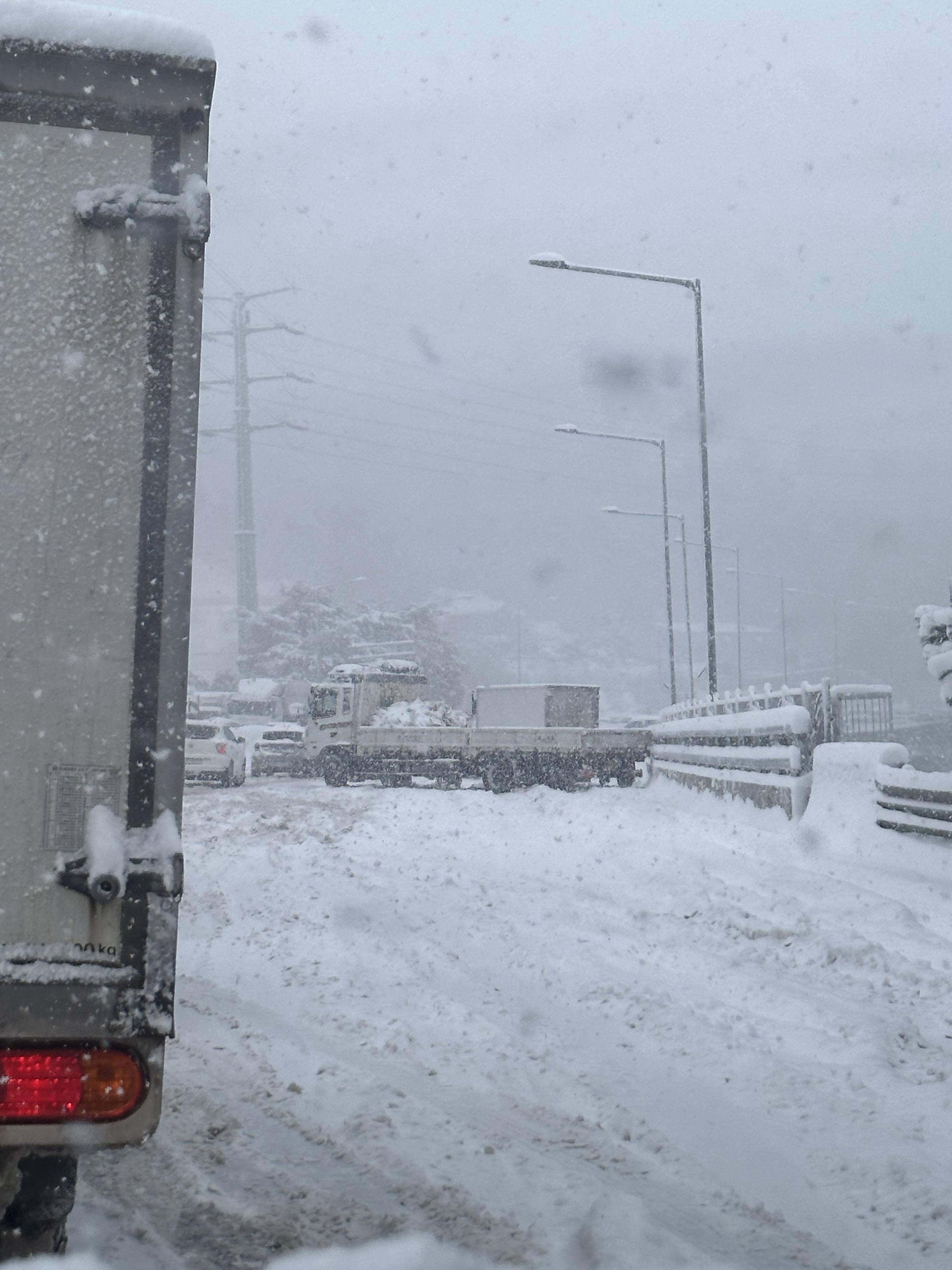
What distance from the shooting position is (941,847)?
9727 mm

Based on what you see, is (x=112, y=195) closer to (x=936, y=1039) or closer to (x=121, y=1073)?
(x=121, y=1073)

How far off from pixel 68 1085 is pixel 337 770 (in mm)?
26410

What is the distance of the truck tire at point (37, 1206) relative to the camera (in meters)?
3.22

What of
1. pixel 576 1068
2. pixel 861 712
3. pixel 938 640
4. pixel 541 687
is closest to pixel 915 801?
pixel 938 640

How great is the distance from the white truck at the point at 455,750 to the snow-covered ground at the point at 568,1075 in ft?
54.7

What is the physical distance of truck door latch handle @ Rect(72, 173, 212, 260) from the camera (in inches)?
130

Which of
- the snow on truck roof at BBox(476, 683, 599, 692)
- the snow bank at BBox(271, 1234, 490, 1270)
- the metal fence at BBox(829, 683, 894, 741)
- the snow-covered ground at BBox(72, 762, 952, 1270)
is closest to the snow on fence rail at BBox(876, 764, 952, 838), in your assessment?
the snow-covered ground at BBox(72, 762, 952, 1270)

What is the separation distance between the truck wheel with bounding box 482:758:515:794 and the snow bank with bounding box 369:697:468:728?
1.86 metres

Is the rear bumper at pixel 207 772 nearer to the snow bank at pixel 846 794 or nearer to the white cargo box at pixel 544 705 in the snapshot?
the white cargo box at pixel 544 705

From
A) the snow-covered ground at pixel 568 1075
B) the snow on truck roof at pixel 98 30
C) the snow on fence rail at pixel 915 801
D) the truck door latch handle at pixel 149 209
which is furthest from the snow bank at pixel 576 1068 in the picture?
the snow on truck roof at pixel 98 30

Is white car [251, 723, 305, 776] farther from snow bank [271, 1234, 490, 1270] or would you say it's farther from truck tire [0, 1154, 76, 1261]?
truck tire [0, 1154, 76, 1261]

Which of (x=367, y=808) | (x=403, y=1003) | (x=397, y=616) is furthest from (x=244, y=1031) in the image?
(x=397, y=616)

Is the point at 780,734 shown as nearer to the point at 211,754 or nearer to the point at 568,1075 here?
the point at 568,1075

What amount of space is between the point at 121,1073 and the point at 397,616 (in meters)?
85.4
